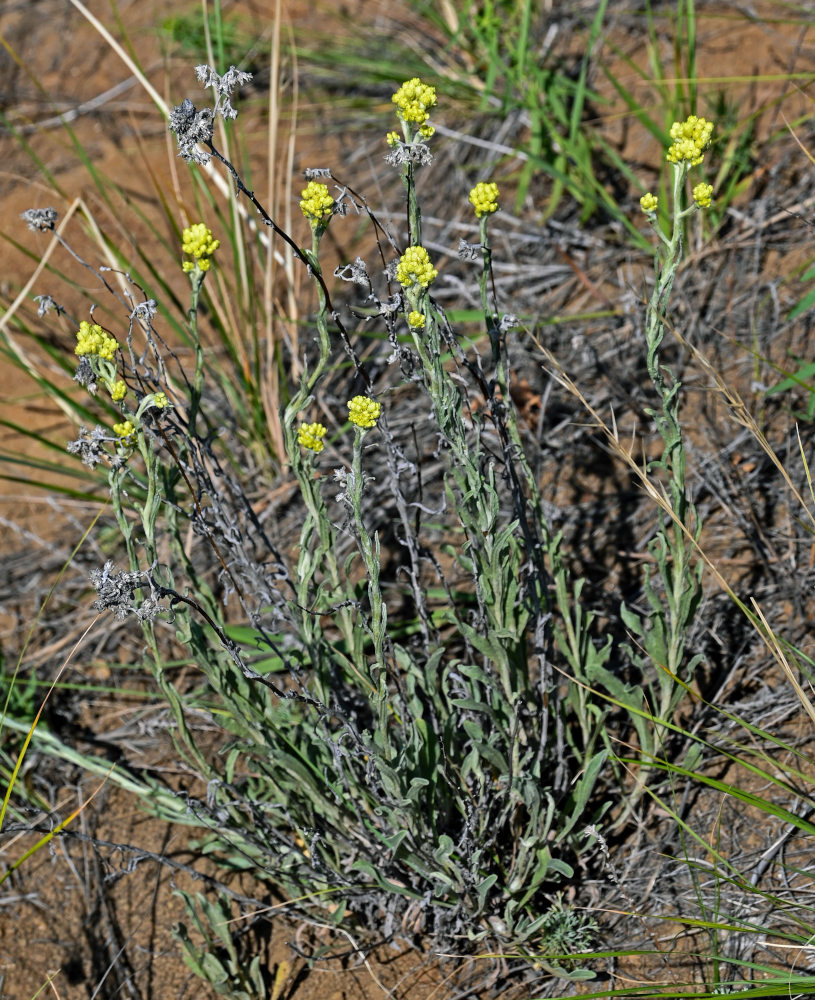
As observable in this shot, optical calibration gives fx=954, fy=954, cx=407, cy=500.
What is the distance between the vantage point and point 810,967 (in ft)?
4.86

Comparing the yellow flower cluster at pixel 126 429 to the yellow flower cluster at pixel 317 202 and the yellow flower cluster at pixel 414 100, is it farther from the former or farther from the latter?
the yellow flower cluster at pixel 414 100

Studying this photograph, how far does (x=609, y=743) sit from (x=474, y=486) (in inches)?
27.4

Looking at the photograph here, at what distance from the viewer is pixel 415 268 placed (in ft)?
4.09

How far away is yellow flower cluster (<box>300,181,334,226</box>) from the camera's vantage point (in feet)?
4.17

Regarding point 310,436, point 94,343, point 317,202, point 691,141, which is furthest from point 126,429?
point 691,141

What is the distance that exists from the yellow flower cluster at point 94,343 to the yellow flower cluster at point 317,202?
325 millimetres

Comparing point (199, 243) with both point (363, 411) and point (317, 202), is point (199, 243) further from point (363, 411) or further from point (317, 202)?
point (363, 411)

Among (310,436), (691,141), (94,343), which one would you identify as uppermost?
(691,141)

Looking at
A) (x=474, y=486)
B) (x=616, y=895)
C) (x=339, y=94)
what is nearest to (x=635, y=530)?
(x=616, y=895)

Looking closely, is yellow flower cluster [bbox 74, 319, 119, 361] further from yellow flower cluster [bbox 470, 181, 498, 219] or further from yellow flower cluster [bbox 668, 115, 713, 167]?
yellow flower cluster [bbox 668, 115, 713, 167]

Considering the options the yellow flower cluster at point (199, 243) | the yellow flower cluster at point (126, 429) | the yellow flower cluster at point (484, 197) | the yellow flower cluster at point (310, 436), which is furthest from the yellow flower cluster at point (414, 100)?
the yellow flower cluster at point (126, 429)

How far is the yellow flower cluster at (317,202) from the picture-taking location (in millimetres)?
1270

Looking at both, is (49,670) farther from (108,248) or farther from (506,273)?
(506,273)

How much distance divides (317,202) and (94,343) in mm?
362
